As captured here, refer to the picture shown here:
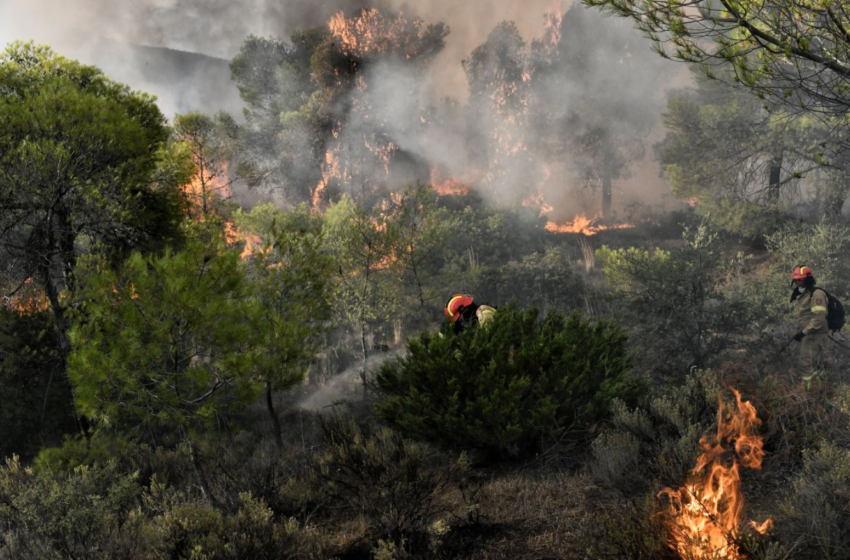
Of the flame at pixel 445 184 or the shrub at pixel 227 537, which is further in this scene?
the flame at pixel 445 184

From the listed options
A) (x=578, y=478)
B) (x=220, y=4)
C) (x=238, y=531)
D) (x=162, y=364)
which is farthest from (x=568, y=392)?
(x=220, y=4)

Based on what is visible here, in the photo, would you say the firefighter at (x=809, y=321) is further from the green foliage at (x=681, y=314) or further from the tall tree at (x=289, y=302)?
the tall tree at (x=289, y=302)

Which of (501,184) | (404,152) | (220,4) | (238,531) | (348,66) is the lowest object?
(238,531)

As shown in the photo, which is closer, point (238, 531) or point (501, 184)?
point (238, 531)

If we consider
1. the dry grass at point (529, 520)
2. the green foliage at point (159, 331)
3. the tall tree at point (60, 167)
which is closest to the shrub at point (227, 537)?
the dry grass at point (529, 520)

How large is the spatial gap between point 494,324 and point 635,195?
30.1 metres

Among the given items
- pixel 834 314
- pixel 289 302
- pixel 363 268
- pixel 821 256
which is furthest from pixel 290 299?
pixel 821 256

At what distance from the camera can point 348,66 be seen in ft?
111

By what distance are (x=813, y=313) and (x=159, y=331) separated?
9.05 m

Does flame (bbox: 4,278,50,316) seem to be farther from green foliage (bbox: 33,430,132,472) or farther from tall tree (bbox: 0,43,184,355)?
green foliage (bbox: 33,430,132,472)

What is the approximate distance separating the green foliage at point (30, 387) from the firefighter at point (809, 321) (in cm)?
1269

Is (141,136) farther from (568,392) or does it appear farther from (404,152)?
(404,152)

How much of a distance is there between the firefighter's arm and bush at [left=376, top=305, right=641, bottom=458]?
4.23m

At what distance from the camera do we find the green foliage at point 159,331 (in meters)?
5.45
